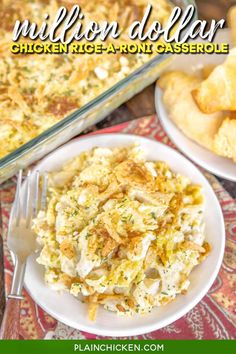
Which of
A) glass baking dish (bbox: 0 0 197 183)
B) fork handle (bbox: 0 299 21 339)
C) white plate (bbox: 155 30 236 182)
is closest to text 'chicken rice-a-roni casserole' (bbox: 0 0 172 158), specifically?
glass baking dish (bbox: 0 0 197 183)

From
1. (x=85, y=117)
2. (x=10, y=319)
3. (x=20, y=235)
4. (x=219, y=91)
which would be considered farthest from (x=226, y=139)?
(x=10, y=319)

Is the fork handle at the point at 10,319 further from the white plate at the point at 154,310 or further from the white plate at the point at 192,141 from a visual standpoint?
the white plate at the point at 192,141

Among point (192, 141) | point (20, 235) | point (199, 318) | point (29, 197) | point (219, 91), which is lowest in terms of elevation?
point (199, 318)

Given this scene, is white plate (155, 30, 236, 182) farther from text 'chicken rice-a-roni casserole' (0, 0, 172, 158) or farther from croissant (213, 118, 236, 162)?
text 'chicken rice-a-roni casserole' (0, 0, 172, 158)

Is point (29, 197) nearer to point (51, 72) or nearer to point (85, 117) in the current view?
point (85, 117)

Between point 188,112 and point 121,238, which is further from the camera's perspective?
point 188,112

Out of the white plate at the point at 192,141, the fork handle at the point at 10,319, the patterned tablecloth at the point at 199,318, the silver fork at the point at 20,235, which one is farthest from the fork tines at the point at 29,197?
the white plate at the point at 192,141
